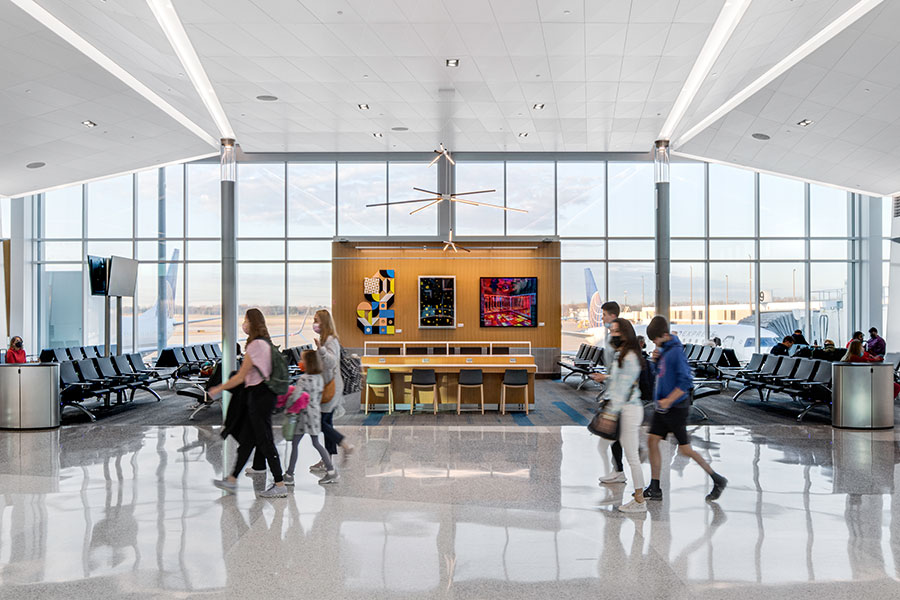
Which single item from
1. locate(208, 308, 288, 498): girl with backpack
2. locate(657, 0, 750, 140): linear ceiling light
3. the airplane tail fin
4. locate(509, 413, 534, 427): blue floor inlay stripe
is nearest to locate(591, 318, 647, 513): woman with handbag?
locate(208, 308, 288, 498): girl with backpack

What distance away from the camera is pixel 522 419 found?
10086mm

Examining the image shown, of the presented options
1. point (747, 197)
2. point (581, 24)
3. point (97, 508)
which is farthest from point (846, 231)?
point (97, 508)

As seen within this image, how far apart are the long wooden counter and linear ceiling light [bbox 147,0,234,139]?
193 inches

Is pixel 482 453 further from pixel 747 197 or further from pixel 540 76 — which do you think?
pixel 747 197

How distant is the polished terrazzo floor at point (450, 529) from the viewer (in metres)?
3.80

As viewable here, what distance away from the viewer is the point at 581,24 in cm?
835

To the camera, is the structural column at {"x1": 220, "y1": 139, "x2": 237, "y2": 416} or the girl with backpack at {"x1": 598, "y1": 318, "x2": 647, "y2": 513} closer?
the girl with backpack at {"x1": 598, "y1": 318, "x2": 647, "y2": 513}

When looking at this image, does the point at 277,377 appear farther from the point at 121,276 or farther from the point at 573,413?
the point at 121,276

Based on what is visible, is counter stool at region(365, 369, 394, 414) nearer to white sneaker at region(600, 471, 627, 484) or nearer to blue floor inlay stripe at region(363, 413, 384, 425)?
blue floor inlay stripe at region(363, 413, 384, 425)

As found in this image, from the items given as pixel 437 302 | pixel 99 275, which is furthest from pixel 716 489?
pixel 437 302

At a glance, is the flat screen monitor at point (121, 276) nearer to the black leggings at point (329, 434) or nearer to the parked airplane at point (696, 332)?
the black leggings at point (329, 434)

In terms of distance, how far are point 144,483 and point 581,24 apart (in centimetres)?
704

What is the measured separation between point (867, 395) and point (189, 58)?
10321 millimetres

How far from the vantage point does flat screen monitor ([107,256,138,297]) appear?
12.1m
